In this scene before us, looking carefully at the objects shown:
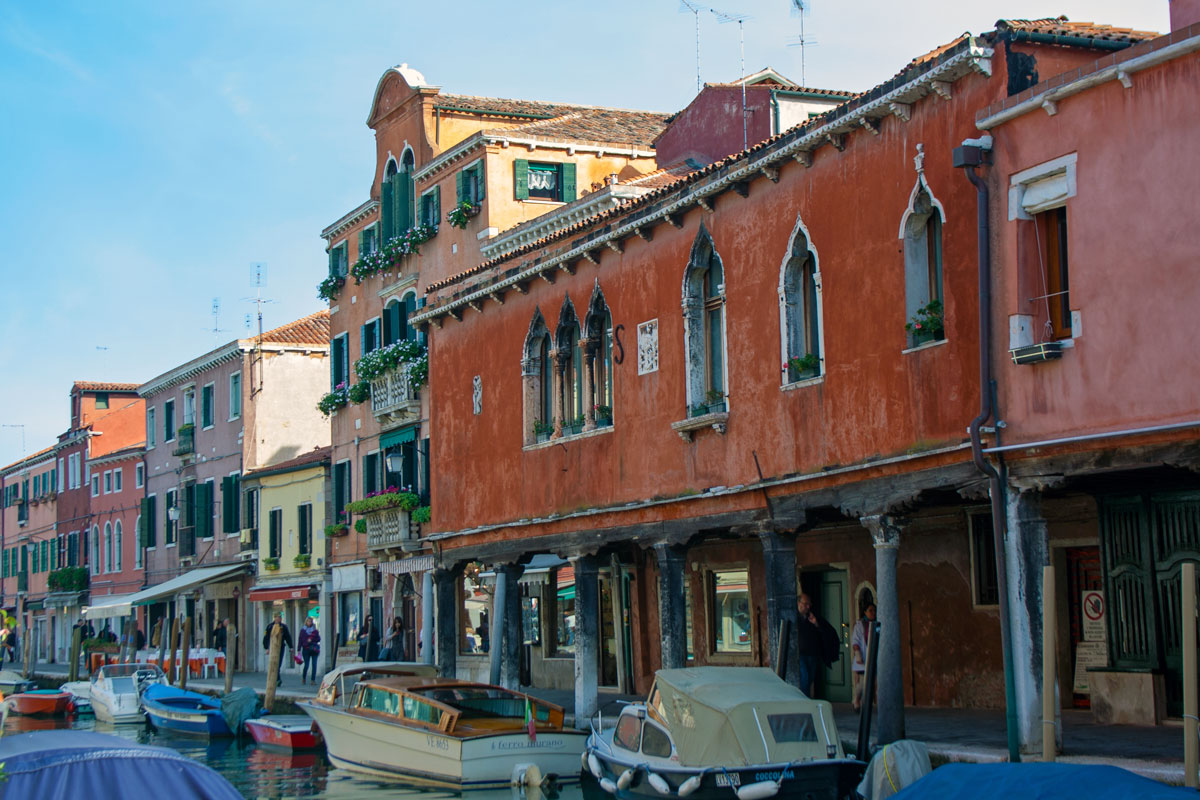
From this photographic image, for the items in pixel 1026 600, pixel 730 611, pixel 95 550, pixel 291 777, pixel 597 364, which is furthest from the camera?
pixel 95 550

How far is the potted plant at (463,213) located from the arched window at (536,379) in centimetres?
881

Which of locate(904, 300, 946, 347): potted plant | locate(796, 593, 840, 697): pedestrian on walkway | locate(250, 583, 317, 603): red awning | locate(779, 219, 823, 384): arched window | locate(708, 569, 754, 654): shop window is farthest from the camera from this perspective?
locate(250, 583, 317, 603): red awning

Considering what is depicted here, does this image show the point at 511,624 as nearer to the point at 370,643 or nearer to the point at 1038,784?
the point at 370,643

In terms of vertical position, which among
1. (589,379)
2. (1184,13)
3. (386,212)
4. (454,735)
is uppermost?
(386,212)

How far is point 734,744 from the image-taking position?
14.1 meters

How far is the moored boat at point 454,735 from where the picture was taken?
60.7 ft

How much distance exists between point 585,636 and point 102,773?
1271 centimetres

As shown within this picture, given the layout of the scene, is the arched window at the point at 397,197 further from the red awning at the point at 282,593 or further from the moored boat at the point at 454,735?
the moored boat at the point at 454,735

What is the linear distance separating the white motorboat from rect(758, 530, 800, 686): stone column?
1994cm

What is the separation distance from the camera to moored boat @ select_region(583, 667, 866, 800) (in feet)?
45.4

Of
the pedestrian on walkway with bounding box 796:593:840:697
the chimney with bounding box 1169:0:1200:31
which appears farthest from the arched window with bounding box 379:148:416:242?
the chimney with bounding box 1169:0:1200:31

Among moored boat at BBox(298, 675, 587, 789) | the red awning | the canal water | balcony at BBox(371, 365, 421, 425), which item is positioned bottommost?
the canal water

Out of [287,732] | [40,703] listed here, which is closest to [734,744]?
[287,732]

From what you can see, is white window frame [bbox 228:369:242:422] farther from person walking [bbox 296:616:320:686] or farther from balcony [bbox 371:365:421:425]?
balcony [bbox 371:365:421:425]
